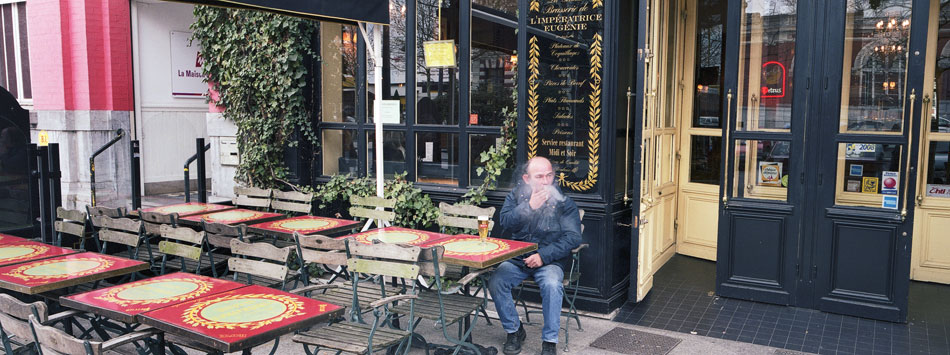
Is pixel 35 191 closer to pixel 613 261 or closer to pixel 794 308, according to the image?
pixel 613 261

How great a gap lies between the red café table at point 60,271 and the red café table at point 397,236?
1.59 meters

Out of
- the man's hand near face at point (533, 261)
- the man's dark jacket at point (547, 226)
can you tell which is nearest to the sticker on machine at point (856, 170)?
the man's dark jacket at point (547, 226)

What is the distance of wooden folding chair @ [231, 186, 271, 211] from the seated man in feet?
9.90

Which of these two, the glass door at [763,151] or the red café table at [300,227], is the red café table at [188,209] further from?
the glass door at [763,151]

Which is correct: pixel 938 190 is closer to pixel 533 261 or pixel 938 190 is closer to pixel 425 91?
pixel 533 261

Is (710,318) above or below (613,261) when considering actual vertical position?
below

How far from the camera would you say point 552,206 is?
5.41 m

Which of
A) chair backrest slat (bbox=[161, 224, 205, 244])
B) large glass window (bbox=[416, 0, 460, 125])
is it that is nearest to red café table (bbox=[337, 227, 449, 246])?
chair backrest slat (bbox=[161, 224, 205, 244])

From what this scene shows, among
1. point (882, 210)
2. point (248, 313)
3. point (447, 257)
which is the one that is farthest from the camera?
point (882, 210)

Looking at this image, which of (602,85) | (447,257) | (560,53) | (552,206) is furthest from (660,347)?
(560,53)

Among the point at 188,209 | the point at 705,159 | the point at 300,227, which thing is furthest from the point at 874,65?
the point at 188,209

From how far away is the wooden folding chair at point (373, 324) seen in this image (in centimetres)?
392

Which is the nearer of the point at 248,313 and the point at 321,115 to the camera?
the point at 248,313

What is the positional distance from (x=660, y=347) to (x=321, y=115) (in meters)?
4.75
